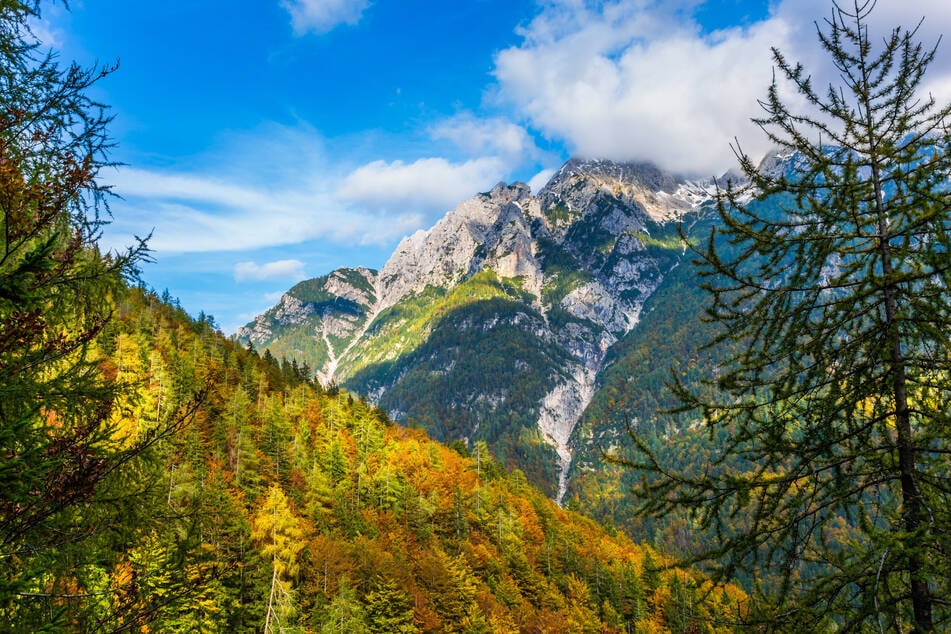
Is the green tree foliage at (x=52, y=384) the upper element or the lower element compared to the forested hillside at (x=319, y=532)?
upper

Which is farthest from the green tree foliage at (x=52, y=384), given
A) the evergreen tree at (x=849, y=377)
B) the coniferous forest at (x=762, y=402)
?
the evergreen tree at (x=849, y=377)

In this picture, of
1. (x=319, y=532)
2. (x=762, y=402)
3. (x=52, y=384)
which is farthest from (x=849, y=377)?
(x=319, y=532)

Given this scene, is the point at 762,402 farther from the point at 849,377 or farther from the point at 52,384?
the point at 52,384

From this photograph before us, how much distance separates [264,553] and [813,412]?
30.0m

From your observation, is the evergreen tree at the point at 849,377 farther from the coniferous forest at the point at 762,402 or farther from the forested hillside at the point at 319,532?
the forested hillside at the point at 319,532

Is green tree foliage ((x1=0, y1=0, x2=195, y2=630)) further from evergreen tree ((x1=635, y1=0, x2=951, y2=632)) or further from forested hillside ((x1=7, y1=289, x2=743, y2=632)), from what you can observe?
evergreen tree ((x1=635, y1=0, x2=951, y2=632))

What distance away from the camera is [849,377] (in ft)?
21.4

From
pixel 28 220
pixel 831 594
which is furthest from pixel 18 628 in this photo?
pixel 831 594

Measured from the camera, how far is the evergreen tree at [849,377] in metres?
5.59

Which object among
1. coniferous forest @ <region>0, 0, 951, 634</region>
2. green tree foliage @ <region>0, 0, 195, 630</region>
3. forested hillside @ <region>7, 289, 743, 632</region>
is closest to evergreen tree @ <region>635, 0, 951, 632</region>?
coniferous forest @ <region>0, 0, 951, 634</region>

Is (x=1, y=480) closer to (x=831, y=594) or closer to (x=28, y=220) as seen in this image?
(x=28, y=220)

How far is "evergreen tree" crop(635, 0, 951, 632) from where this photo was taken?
220 inches

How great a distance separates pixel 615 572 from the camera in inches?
2243

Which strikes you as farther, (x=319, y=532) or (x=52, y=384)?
(x=319, y=532)
